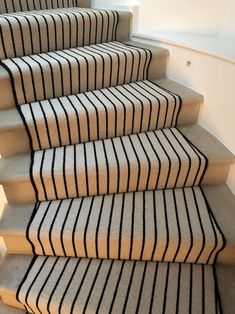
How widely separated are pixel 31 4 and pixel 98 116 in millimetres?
1226

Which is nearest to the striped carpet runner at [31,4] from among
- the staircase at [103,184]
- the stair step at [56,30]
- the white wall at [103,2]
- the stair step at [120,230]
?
the white wall at [103,2]

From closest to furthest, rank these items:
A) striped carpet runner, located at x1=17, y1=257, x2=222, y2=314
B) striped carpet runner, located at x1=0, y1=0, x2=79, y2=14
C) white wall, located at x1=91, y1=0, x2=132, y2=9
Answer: striped carpet runner, located at x1=17, y1=257, x2=222, y2=314 → striped carpet runner, located at x1=0, y1=0, x2=79, y2=14 → white wall, located at x1=91, y1=0, x2=132, y2=9

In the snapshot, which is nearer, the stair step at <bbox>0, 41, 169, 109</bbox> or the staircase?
the staircase

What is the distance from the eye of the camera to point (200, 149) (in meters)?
1.41

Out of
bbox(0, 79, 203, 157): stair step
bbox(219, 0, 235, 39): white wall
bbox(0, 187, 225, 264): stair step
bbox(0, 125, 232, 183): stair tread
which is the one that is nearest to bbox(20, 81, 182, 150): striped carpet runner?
bbox(0, 79, 203, 157): stair step

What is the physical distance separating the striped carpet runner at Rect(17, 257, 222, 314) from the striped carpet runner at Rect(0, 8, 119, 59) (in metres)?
1.21

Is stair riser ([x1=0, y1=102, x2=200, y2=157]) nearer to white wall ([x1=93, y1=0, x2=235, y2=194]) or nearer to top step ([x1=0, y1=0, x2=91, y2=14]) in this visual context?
white wall ([x1=93, y1=0, x2=235, y2=194])

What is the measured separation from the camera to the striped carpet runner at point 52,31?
1.52m

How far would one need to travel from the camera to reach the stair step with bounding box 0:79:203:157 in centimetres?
134

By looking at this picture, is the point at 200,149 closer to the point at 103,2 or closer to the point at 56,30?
the point at 56,30

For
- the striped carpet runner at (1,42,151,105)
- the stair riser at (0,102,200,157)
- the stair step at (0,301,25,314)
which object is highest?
the striped carpet runner at (1,42,151,105)

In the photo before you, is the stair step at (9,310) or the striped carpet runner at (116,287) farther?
the stair step at (9,310)

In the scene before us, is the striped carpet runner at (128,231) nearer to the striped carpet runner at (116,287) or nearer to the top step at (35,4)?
the striped carpet runner at (116,287)

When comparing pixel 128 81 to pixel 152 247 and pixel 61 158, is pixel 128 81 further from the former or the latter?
pixel 152 247
